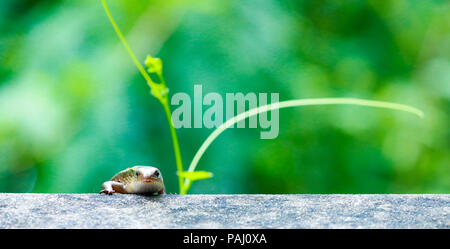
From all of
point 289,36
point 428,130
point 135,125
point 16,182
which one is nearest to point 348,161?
point 428,130

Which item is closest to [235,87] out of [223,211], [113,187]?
[113,187]

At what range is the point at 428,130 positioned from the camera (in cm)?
173

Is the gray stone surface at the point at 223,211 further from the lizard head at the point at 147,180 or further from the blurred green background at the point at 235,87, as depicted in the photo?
the blurred green background at the point at 235,87

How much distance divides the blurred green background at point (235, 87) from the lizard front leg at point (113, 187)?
16.2 inches

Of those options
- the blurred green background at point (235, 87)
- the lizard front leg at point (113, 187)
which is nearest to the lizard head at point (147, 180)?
the lizard front leg at point (113, 187)

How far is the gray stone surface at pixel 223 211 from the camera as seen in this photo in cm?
77

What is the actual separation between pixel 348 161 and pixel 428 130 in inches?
12.0

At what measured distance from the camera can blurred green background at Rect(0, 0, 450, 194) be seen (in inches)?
61.7

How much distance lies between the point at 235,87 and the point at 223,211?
2.85ft

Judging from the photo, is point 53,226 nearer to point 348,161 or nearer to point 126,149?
point 126,149

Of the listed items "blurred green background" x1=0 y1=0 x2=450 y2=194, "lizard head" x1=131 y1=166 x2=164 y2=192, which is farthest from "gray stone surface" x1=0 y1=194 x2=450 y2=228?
"blurred green background" x1=0 y1=0 x2=450 y2=194

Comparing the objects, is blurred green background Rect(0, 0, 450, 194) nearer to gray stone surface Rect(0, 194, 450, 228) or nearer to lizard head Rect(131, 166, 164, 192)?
lizard head Rect(131, 166, 164, 192)

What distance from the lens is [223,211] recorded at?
86 cm

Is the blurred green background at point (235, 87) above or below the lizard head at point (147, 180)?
above
